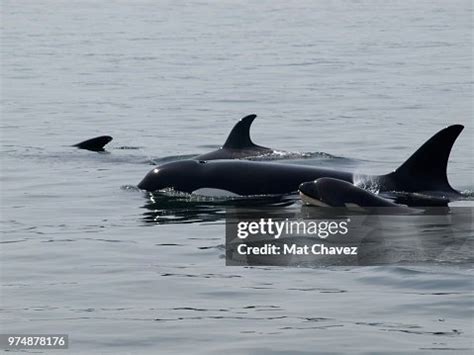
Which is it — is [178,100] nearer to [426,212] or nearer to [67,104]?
[67,104]

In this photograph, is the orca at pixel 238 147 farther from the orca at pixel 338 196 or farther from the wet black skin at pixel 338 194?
the wet black skin at pixel 338 194

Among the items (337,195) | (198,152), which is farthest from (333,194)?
(198,152)

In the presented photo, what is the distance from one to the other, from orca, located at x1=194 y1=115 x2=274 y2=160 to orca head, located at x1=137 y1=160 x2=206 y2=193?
1884 millimetres

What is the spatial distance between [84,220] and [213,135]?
974cm

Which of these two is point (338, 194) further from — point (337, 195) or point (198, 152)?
point (198, 152)

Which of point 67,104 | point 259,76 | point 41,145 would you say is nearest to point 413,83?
A: point 259,76

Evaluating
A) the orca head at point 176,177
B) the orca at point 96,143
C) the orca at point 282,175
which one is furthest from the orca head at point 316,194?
the orca at point 96,143

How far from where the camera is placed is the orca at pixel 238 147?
64.8 feet

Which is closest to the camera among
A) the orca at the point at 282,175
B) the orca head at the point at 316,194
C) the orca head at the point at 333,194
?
the orca head at the point at 333,194

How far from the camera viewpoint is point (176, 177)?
17625mm

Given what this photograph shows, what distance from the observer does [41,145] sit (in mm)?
24047

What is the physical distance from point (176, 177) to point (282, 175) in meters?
1.34

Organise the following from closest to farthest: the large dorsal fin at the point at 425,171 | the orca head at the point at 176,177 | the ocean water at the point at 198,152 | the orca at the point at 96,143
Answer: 1. the ocean water at the point at 198,152
2. the large dorsal fin at the point at 425,171
3. the orca head at the point at 176,177
4. the orca at the point at 96,143

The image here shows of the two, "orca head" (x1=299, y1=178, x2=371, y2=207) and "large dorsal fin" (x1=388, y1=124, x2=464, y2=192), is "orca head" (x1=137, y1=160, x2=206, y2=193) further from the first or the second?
"orca head" (x1=299, y1=178, x2=371, y2=207)
